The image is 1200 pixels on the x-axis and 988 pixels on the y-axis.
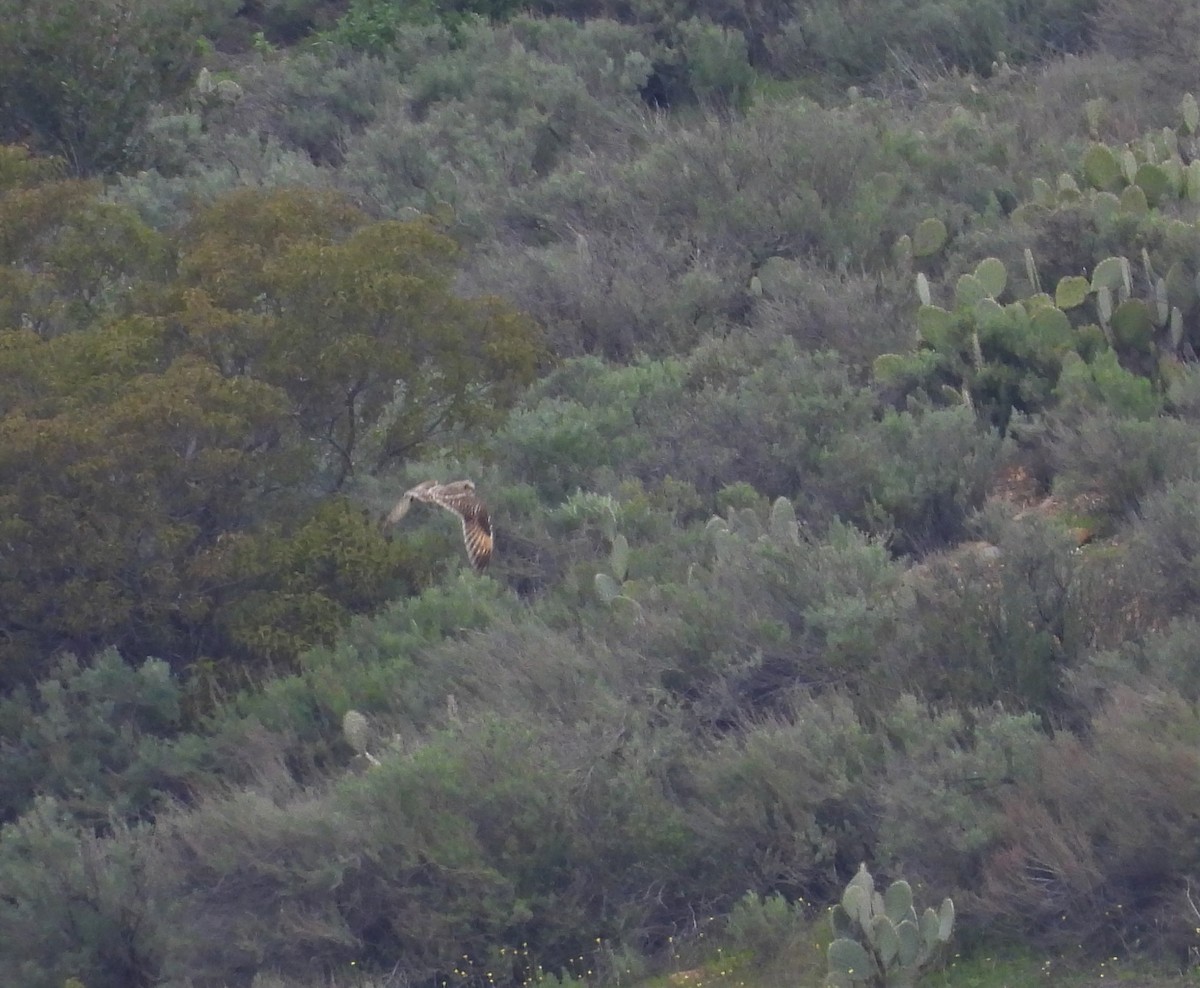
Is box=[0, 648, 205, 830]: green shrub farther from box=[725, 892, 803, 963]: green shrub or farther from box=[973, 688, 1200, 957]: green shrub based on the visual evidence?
box=[973, 688, 1200, 957]: green shrub

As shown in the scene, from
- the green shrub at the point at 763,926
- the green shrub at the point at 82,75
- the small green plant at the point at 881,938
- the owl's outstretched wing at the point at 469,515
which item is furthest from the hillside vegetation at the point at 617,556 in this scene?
the green shrub at the point at 82,75

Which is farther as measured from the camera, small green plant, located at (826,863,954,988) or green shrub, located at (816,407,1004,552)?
green shrub, located at (816,407,1004,552)

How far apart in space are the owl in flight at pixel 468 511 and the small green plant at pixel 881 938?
357cm

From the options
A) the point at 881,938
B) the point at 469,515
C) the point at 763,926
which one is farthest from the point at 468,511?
the point at 881,938

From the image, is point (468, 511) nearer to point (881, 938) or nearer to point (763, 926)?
point (763, 926)

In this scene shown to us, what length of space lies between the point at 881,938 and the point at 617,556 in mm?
3129

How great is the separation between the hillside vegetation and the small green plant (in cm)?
29

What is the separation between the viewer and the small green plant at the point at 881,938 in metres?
5.08

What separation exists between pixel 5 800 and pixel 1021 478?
488 cm

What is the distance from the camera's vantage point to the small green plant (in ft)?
16.7

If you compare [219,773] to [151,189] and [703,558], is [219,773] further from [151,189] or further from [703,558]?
[151,189]

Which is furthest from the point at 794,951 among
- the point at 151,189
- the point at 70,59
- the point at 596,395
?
the point at 70,59

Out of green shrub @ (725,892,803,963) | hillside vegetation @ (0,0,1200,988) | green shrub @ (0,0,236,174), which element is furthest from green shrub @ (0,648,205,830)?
green shrub @ (0,0,236,174)

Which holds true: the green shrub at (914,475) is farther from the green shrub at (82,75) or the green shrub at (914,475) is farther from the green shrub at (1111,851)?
the green shrub at (82,75)
